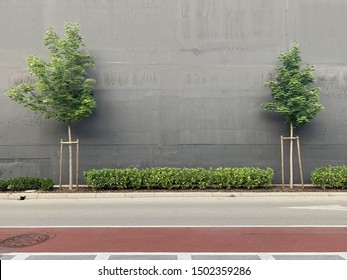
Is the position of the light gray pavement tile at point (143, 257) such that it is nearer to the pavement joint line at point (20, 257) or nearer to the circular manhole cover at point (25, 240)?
the pavement joint line at point (20, 257)

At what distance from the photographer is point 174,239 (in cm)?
657

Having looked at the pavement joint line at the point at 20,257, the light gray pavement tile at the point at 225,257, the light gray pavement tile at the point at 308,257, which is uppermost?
the pavement joint line at the point at 20,257

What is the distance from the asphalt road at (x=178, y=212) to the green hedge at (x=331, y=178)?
93 cm

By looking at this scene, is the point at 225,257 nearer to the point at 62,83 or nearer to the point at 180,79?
the point at 62,83

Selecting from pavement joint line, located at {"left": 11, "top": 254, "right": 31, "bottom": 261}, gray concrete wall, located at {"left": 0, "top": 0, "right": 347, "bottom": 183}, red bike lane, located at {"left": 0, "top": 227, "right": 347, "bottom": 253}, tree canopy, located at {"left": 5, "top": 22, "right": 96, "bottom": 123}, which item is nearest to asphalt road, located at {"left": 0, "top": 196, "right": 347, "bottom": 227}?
red bike lane, located at {"left": 0, "top": 227, "right": 347, "bottom": 253}

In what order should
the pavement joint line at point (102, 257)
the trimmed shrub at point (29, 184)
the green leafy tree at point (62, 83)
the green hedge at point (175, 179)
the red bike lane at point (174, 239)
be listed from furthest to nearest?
the green hedge at point (175, 179)
the trimmed shrub at point (29, 184)
the green leafy tree at point (62, 83)
the red bike lane at point (174, 239)
the pavement joint line at point (102, 257)

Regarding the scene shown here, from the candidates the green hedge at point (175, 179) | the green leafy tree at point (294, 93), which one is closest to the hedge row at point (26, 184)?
the green hedge at point (175, 179)

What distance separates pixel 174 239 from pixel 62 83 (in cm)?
816

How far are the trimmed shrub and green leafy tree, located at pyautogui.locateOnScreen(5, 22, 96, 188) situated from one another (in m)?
2.51

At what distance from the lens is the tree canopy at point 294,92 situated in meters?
12.9

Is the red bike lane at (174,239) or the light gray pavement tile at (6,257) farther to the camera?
the red bike lane at (174,239)

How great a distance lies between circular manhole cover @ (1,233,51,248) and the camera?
249 inches

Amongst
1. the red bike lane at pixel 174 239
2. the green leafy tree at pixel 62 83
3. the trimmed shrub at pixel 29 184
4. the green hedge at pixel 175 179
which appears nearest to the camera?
the red bike lane at pixel 174 239

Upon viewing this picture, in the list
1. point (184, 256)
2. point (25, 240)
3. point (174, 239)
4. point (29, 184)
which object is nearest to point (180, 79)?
point (29, 184)
